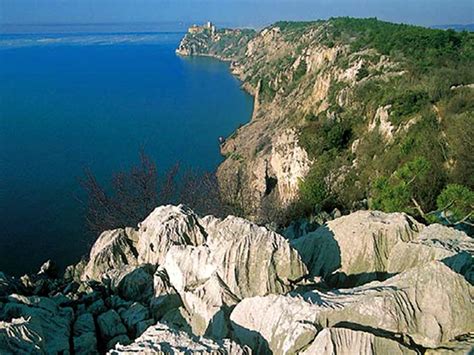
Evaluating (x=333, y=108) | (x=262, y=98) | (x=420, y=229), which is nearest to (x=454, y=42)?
(x=333, y=108)

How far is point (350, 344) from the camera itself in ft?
17.0

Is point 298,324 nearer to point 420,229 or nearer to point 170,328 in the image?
point 170,328

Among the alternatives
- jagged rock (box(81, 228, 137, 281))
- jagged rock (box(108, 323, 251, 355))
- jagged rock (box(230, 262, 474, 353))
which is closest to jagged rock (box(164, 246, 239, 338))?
jagged rock (box(230, 262, 474, 353))

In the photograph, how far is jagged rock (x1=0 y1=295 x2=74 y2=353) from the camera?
5.82 metres

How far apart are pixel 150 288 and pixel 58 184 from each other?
81.8ft

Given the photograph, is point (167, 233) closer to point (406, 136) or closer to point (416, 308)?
point (416, 308)

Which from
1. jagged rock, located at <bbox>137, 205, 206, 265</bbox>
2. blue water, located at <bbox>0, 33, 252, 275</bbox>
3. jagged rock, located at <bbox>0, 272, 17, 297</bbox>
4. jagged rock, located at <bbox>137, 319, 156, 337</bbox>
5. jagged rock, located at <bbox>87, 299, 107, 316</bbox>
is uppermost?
jagged rock, located at <bbox>137, 205, 206, 265</bbox>

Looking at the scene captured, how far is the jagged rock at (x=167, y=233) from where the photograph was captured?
9.01 m

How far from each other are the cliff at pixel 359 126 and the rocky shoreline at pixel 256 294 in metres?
4.33

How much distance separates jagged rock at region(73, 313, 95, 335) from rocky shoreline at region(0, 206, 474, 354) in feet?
0.09

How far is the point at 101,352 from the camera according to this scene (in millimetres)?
6840

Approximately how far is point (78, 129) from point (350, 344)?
42.7 meters

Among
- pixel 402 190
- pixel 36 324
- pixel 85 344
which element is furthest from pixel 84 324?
pixel 402 190

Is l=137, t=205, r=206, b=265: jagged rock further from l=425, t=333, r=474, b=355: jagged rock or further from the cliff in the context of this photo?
the cliff
